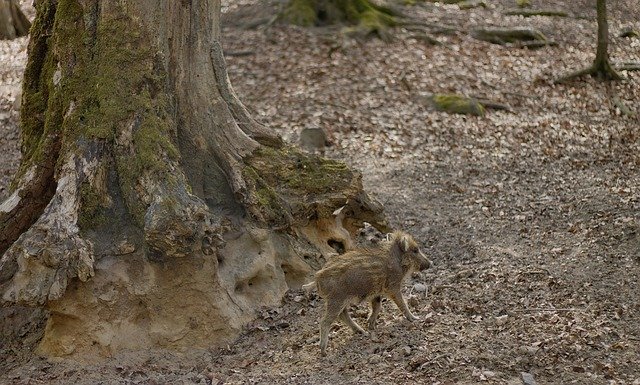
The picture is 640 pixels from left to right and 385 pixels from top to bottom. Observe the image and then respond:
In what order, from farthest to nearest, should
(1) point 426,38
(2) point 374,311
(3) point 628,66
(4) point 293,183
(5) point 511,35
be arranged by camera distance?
(5) point 511,35, (1) point 426,38, (3) point 628,66, (4) point 293,183, (2) point 374,311

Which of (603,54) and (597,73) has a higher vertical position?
(603,54)

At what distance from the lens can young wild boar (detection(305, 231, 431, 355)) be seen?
729 cm

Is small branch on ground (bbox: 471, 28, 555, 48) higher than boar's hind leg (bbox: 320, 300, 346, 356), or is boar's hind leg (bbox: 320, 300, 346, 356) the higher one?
boar's hind leg (bbox: 320, 300, 346, 356)

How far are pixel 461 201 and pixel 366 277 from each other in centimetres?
389

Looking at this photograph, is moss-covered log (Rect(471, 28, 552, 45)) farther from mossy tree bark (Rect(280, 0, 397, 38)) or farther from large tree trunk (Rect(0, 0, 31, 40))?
large tree trunk (Rect(0, 0, 31, 40))

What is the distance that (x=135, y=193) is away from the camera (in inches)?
293

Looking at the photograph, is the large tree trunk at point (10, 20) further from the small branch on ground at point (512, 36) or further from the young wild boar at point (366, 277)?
the young wild boar at point (366, 277)

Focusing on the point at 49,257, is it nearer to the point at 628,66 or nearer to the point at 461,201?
the point at 461,201

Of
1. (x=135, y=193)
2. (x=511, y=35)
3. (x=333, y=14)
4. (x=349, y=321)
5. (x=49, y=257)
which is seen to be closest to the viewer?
(x=49, y=257)

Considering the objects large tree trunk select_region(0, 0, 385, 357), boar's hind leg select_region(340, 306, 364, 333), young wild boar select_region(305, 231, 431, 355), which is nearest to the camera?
large tree trunk select_region(0, 0, 385, 357)

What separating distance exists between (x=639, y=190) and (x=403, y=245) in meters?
4.11

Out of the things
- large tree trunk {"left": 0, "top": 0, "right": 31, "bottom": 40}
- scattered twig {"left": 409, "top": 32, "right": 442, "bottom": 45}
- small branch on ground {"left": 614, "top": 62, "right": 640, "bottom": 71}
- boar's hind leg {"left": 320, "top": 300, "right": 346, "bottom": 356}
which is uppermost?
large tree trunk {"left": 0, "top": 0, "right": 31, "bottom": 40}

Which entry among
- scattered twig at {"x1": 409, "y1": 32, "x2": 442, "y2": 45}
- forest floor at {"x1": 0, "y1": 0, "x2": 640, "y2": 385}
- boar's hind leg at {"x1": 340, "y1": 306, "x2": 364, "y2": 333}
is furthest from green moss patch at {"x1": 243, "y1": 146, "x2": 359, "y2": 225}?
scattered twig at {"x1": 409, "y1": 32, "x2": 442, "y2": 45}

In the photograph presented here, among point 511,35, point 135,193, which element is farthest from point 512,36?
point 135,193
